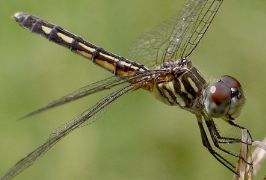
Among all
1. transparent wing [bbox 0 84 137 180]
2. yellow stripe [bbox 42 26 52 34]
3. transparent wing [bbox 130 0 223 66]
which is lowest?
transparent wing [bbox 0 84 137 180]

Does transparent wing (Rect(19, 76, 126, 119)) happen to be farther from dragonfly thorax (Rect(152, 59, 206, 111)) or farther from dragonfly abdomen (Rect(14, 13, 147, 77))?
dragonfly abdomen (Rect(14, 13, 147, 77))

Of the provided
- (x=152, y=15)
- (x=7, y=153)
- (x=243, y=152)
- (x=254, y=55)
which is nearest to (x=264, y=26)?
(x=254, y=55)

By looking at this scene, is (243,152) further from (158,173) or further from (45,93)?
(45,93)

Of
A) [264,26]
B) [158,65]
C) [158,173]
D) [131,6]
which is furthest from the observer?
[131,6]

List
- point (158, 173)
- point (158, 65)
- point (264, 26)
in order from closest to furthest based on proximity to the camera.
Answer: point (158, 65), point (158, 173), point (264, 26)

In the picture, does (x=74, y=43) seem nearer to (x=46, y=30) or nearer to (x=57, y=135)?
Answer: (x=46, y=30)

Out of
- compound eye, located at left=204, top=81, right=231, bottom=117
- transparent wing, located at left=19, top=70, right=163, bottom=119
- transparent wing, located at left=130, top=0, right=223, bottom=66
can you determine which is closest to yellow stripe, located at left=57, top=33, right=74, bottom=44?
transparent wing, located at left=130, top=0, right=223, bottom=66

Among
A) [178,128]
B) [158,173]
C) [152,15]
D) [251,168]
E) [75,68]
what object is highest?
[152,15]
